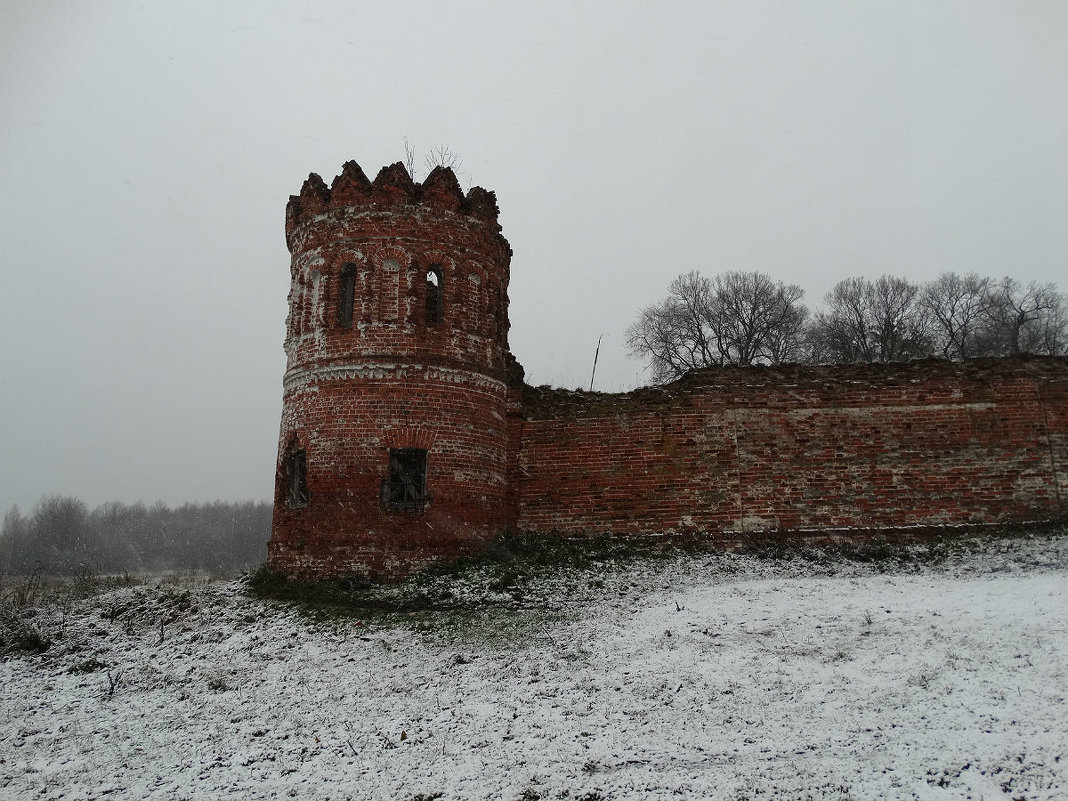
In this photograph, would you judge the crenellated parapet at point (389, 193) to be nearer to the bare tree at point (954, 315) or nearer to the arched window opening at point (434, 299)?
the arched window opening at point (434, 299)

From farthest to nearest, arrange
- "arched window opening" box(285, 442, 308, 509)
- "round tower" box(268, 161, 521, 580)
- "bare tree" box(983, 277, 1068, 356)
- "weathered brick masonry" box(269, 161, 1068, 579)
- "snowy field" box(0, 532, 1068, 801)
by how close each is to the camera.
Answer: "bare tree" box(983, 277, 1068, 356) < "arched window opening" box(285, 442, 308, 509) < "weathered brick masonry" box(269, 161, 1068, 579) < "round tower" box(268, 161, 521, 580) < "snowy field" box(0, 532, 1068, 801)

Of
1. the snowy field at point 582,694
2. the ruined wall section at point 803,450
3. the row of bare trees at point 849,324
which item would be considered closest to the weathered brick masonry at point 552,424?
the ruined wall section at point 803,450

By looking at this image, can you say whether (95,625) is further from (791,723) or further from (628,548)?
(791,723)

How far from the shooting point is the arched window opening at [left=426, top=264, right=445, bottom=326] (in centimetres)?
1096

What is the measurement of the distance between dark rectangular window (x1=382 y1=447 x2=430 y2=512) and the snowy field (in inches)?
67.8

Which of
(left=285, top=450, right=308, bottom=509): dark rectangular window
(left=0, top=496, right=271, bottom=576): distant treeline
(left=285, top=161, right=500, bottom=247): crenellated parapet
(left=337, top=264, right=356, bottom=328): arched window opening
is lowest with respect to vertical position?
(left=0, top=496, right=271, bottom=576): distant treeline

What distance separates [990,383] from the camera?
37.5ft

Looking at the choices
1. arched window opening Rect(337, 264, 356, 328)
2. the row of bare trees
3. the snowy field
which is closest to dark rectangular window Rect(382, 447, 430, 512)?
the snowy field

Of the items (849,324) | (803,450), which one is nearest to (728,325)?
(849,324)

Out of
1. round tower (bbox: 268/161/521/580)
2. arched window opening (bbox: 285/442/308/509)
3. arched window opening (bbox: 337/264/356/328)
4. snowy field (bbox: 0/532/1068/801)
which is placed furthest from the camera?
arched window opening (bbox: 337/264/356/328)

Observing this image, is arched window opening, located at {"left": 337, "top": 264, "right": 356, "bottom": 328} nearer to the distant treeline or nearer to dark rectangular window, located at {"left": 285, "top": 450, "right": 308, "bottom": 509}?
dark rectangular window, located at {"left": 285, "top": 450, "right": 308, "bottom": 509}

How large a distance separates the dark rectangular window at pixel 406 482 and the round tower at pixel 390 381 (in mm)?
20

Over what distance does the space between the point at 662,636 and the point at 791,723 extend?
6.45 ft

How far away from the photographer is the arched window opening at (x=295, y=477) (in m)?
10.6
